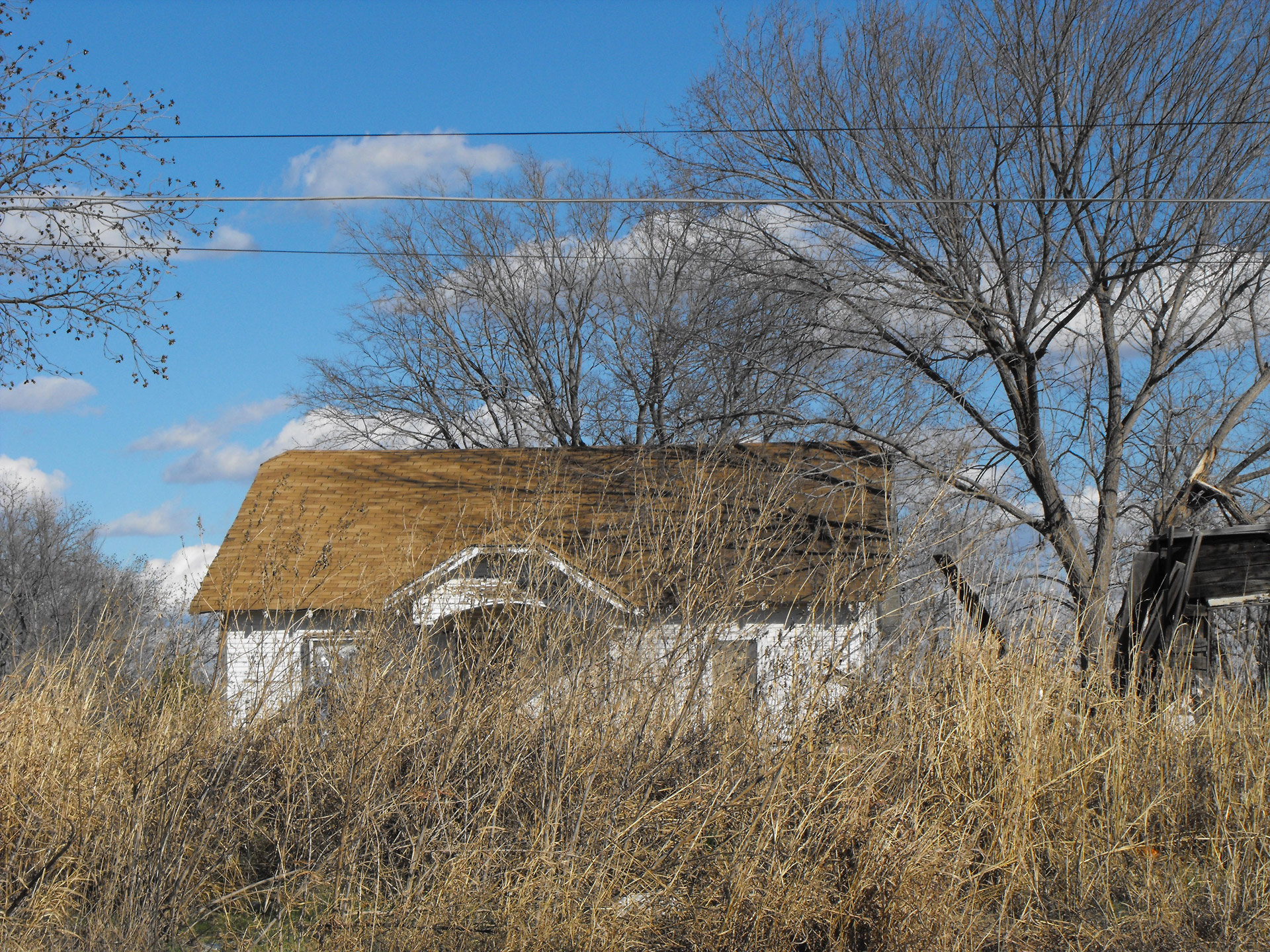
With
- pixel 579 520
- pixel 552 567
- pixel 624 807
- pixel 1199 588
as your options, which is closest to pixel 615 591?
pixel 552 567

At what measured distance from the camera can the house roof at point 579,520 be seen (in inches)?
254

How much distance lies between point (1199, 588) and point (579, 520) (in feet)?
20.9

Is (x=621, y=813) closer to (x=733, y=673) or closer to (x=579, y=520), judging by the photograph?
(x=733, y=673)

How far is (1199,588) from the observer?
25.6ft

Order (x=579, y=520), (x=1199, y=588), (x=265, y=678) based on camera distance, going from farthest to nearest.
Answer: (x=579, y=520)
(x=1199, y=588)
(x=265, y=678)

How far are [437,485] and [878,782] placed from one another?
13.1 meters

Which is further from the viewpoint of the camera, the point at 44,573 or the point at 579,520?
the point at 44,573

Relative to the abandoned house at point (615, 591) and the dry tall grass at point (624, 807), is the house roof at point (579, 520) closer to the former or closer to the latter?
the abandoned house at point (615, 591)

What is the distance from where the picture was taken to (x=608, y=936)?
450 centimetres

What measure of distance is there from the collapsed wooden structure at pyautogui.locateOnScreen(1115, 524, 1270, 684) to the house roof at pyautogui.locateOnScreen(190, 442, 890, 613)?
6.97ft

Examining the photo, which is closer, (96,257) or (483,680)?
(483,680)

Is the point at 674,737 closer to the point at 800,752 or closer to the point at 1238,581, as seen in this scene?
the point at 800,752

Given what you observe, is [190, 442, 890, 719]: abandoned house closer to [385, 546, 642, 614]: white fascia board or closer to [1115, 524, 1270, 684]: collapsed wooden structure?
[385, 546, 642, 614]: white fascia board

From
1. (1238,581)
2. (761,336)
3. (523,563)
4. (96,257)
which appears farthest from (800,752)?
(96,257)
